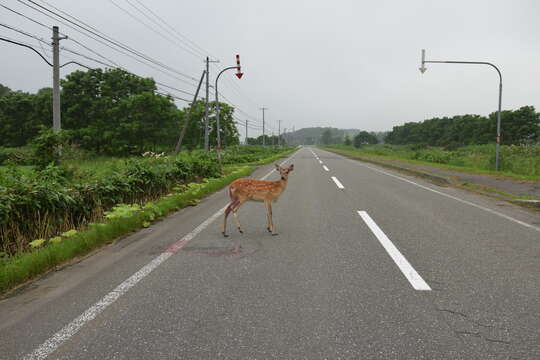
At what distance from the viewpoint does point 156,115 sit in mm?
45125

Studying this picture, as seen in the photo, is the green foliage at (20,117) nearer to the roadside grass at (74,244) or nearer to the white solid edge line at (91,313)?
the roadside grass at (74,244)

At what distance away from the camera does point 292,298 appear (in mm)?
3127

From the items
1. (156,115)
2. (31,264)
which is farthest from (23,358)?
(156,115)

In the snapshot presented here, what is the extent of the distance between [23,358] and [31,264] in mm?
1975

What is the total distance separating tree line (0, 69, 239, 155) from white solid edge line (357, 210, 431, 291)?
40881 mm

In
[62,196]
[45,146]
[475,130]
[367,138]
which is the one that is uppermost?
[367,138]

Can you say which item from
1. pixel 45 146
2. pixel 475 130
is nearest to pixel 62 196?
pixel 45 146

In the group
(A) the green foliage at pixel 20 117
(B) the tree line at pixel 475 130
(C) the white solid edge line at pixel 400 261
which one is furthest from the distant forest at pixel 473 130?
(A) the green foliage at pixel 20 117

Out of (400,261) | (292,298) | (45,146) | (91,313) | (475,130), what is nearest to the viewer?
(91,313)

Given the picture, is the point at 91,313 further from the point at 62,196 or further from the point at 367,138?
the point at 367,138

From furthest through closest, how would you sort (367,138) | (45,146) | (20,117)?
(367,138)
(20,117)
(45,146)

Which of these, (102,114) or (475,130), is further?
(475,130)

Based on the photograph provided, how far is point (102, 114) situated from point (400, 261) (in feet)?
154

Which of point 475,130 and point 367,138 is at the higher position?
point 367,138
